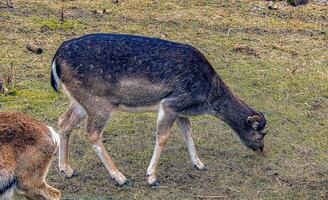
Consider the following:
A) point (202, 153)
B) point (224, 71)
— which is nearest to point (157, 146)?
point (202, 153)

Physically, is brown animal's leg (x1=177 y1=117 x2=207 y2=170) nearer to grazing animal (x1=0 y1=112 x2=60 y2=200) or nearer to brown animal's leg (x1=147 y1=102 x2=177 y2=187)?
brown animal's leg (x1=147 y1=102 x2=177 y2=187)

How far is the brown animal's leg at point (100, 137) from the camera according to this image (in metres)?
6.99

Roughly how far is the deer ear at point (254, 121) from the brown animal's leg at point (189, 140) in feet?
2.26

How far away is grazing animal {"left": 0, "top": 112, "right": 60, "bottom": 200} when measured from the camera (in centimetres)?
550

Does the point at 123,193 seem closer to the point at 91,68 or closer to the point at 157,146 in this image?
the point at 157,146

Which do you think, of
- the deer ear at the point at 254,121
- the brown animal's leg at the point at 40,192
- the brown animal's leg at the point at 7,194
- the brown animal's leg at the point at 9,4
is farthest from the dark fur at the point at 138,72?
the brown animal's leg at the point at 9,4

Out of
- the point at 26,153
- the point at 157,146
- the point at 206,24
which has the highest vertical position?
the point at 26,153

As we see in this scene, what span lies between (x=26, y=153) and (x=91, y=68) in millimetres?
1668

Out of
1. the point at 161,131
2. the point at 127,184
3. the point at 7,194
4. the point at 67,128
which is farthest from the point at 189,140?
the point at 7,194

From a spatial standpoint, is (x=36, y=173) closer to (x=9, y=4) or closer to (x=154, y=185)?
(x=154, y=185)

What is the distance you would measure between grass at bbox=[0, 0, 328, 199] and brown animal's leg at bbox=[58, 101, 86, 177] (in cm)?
13

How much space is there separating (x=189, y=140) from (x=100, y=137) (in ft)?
3.62

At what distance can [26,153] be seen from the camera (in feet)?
18.4

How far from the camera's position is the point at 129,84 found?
7070 millimetres
